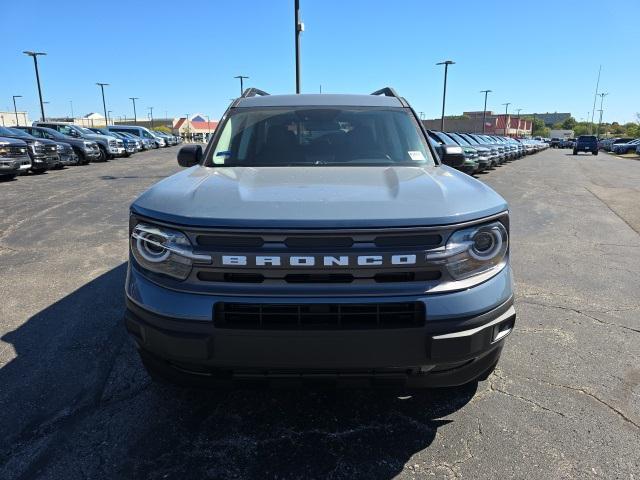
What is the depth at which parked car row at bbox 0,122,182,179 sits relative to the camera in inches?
561

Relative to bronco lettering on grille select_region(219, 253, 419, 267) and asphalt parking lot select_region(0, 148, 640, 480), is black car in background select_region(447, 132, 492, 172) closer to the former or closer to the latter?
asphalt parking lot select_region(0, 148, 640, 480)

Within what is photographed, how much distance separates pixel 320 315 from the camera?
2074 mm

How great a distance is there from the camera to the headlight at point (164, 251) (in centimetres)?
214

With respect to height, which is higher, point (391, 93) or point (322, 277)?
point (391, 93)

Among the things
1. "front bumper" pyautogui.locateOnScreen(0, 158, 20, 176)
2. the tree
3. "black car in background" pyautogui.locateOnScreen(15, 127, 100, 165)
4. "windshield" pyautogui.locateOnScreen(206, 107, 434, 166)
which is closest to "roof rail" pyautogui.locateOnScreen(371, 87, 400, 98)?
"windshield" pyautogui.locateOnScreen(206, 107, 434, 166)

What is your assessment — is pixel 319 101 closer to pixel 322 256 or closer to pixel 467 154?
pixel 322 256

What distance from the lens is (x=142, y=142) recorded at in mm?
34875

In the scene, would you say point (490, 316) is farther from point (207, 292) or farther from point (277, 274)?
point (207, 292)

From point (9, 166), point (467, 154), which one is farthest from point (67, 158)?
Answer: point (467, 154)

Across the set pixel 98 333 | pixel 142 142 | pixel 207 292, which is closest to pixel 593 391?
pixel 207 292

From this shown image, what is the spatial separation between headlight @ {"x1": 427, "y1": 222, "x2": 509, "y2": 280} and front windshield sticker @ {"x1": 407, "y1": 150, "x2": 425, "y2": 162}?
1.19m

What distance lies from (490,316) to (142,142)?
119ft

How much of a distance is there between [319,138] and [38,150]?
1602cm

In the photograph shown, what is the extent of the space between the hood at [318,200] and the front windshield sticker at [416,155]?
532 millimetres
